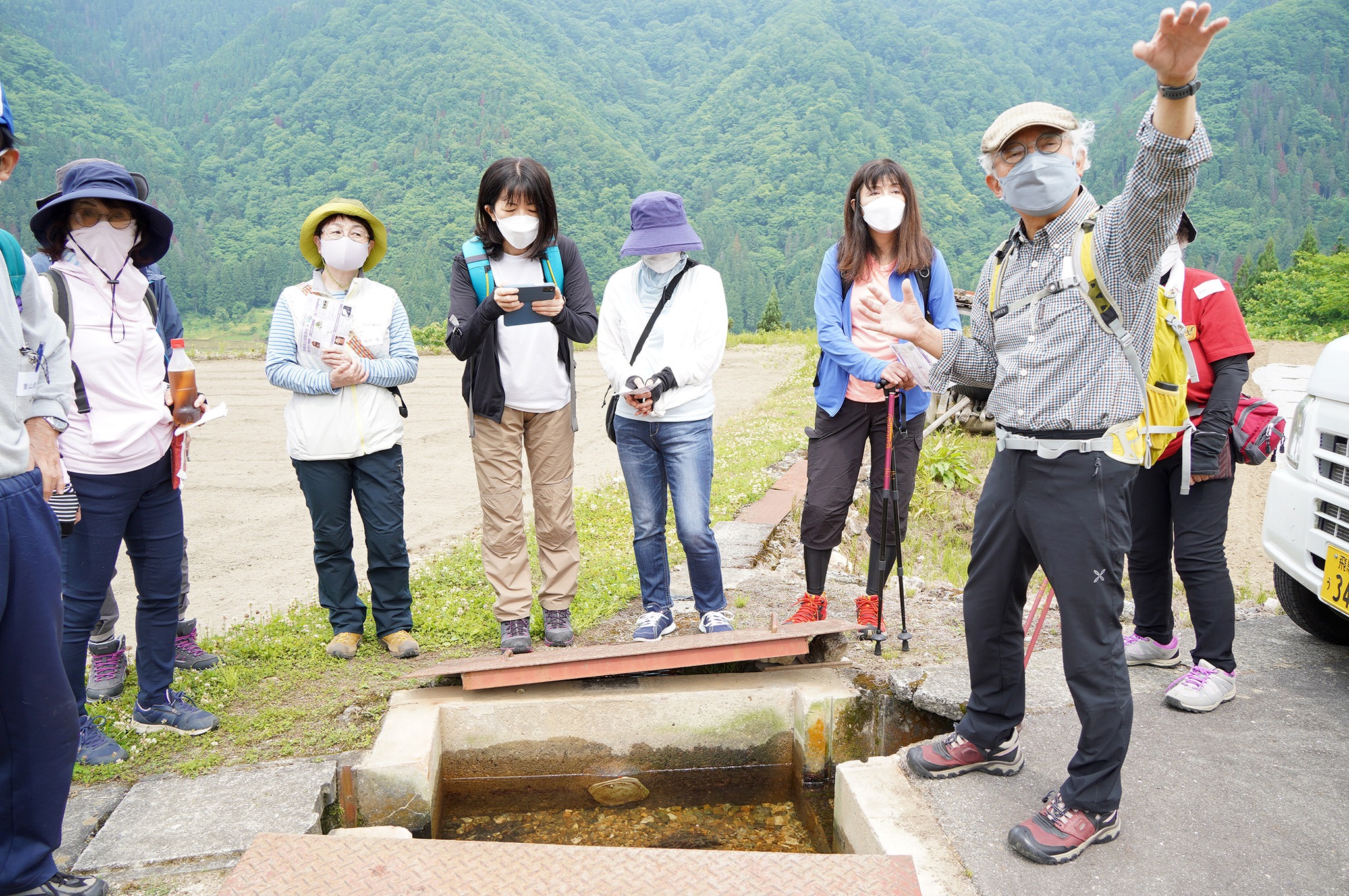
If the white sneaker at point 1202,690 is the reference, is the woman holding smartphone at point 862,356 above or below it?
above

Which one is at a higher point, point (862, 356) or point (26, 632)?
point (862, 356)

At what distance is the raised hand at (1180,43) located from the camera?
204 cm

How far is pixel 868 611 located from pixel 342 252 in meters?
3.07

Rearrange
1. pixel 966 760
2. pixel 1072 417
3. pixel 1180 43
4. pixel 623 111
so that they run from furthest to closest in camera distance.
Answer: pixel 623 111, pixel 966 760, pixel 1072 417, pixel 1180 43

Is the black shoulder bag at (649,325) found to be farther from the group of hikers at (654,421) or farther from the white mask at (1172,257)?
the white mask at (1172,257)

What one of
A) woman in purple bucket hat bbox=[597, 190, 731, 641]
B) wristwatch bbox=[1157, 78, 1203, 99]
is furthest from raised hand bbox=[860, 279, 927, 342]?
woman in purple bucket hat bbox=[597, 190, 731, 641]

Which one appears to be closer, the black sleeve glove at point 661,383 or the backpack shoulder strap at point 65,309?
the backpack shoulder strap at point 65,309

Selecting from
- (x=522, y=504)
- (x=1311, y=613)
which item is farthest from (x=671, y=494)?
(x=1311, y=613)

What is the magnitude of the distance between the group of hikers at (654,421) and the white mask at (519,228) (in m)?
0.01

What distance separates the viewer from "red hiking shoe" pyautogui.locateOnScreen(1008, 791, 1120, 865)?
8.77ft

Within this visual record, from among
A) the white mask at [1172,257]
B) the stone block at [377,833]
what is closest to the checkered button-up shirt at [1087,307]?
the white mask at [1172,257]

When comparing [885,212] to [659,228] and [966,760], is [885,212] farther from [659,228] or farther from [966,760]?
[966,760]

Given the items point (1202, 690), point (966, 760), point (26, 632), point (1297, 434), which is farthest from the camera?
point (1297, 434)

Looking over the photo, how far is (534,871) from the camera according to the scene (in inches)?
106
